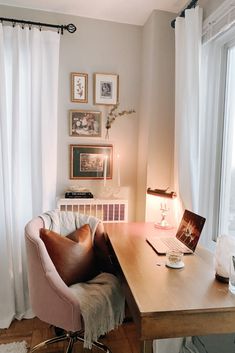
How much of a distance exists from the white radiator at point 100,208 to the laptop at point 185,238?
50 cm

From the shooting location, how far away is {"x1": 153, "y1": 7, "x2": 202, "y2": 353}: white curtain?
5.78ft

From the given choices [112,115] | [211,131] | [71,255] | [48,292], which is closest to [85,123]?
[112,115]

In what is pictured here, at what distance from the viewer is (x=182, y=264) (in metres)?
1.43

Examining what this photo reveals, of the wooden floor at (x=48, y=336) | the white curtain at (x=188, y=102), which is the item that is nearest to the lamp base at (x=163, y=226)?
the white curtain at (x=188, y=102)

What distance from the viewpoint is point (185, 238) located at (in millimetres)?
1705

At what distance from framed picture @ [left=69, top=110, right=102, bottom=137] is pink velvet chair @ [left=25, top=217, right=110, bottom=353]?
0.99m

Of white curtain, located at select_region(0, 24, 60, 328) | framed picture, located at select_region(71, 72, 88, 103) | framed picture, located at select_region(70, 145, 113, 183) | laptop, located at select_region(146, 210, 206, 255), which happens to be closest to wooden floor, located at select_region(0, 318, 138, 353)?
white curtain, located at select_region(0, 24, 60, 328)

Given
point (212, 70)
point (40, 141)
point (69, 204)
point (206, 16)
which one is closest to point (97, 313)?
point (69, 204)

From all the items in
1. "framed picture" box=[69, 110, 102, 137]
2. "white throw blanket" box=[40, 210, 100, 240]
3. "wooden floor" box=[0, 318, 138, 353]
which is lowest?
"wooden floor" box=[0, 318, 138, 353]

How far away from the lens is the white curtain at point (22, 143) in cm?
203

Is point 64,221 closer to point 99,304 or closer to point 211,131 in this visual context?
point 99,304

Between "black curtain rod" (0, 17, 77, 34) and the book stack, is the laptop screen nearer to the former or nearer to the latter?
the book stack

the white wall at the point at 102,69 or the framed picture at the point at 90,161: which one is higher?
the white wall at the point at 102,69

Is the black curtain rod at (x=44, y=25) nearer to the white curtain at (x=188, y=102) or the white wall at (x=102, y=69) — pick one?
the white wall at (x=102, y=69)
